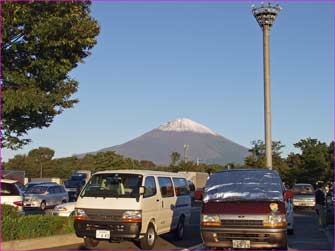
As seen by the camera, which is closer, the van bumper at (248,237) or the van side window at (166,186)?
the van bumper at (248,237)

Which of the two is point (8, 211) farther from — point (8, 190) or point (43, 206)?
point (43, 206)

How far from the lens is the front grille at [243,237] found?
11.5m

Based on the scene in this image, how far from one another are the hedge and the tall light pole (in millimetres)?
23694

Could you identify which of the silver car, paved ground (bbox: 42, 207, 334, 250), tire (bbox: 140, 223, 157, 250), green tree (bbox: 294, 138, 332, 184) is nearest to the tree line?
green tree (bbox: 294, 138, 332, 184)

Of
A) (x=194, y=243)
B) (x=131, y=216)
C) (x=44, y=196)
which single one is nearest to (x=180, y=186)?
(x=194, y=243)

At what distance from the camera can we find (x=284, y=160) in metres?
69.2

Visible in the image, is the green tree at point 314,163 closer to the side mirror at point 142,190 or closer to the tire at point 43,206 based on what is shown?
the tire at point 43,206

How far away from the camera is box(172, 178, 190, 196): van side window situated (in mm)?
16922

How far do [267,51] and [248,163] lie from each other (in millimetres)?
26290

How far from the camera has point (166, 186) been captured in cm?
1591

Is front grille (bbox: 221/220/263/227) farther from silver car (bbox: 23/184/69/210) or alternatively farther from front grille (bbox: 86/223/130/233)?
silver car (bbox: 23/184/69/210)

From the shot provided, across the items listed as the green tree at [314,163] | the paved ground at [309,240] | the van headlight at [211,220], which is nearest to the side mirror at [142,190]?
the van headlight at [211,220]

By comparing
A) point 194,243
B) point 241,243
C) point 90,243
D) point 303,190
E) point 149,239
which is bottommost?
point 194,243

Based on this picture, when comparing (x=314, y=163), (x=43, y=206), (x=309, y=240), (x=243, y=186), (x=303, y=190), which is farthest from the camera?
(x=314, y=163)
